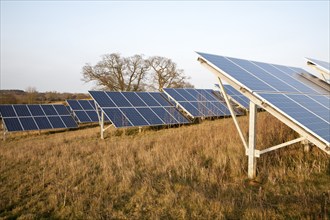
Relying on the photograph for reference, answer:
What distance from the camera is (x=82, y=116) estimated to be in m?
27.1

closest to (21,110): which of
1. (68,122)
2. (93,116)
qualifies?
(68,122)

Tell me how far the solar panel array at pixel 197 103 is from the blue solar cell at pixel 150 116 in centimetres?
256

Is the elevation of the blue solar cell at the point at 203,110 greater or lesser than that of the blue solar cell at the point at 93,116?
greater

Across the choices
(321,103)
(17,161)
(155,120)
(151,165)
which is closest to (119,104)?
(155,120)

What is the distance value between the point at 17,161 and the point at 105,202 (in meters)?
5.64

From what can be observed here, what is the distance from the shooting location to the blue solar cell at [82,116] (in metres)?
26.4

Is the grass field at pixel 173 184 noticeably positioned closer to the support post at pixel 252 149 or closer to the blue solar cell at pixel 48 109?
the support post at pixel 252 149

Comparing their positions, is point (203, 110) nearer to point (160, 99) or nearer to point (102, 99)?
point (160, 99)

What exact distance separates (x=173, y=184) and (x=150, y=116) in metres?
11.7

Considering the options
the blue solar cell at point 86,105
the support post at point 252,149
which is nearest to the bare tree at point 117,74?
the blue solar cell at point 86,105

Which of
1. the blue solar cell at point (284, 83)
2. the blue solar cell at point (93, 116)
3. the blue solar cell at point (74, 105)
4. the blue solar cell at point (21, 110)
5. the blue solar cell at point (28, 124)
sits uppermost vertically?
the blue solar cell at point (284, 83)

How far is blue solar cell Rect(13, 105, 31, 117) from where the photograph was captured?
76.0 ft

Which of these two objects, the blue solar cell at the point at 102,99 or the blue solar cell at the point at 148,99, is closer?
the blue solar cell at the point at 102,99

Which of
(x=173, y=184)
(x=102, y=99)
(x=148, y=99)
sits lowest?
(x=173, y=184)
